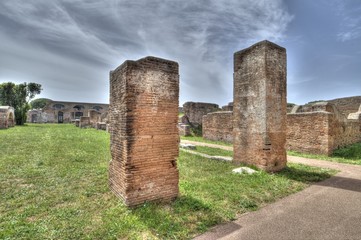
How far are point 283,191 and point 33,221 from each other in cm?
551

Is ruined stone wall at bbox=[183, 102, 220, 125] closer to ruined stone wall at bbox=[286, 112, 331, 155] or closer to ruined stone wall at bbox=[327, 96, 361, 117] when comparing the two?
ruined stone wall at bbox=[286, 112, 331, 155]

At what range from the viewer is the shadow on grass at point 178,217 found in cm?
345

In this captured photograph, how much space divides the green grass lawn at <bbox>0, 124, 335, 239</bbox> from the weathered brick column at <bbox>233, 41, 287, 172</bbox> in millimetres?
827

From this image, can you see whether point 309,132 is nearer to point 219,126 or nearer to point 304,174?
point 304,174

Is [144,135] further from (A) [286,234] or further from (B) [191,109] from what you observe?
(B) [191,109]

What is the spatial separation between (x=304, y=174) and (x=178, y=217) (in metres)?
5.18

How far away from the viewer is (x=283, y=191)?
17.9 feet

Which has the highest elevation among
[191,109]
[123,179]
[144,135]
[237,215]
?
[191,109]

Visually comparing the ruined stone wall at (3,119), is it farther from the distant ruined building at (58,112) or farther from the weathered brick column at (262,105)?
the distant ruined building at (58,112)

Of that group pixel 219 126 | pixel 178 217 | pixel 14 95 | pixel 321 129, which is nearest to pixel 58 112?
pixel 14 95

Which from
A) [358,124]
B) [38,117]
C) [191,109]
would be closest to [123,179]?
[358,124]

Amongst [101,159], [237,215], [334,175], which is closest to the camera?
[237,215]

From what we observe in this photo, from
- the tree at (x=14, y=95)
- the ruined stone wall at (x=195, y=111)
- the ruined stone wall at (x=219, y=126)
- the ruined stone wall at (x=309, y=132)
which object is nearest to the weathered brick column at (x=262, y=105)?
the ruined stone wall at (x=309, y=132)

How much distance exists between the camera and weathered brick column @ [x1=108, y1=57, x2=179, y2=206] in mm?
4312
